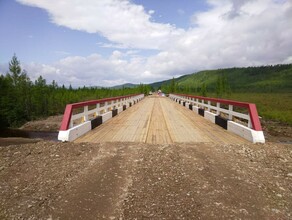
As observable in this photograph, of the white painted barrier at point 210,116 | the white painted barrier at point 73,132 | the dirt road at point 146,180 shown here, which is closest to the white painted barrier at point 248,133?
the dirt road at point 146,180

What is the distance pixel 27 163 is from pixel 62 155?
846 mm

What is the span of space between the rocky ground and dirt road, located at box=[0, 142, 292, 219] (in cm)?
1

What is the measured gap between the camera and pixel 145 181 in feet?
16.3

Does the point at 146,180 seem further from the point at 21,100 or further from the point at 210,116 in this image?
the point at 21,100

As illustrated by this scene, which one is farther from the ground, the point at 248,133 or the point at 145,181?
the point at 248,133

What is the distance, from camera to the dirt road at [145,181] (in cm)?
387

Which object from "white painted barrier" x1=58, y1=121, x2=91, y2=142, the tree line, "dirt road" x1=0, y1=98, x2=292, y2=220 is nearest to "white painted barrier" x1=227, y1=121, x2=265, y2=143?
"dirt road" x1=0, y1=98, x2=292, y2=220

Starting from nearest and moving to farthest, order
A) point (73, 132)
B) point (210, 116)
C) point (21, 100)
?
point (73, 132) < point (210, 116) < point (21, 100)

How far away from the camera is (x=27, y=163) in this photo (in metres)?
6.11

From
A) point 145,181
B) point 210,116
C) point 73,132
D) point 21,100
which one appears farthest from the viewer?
point 21,100

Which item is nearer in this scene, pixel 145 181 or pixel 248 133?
pixel 145 181

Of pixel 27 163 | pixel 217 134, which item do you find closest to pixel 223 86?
pixel 217 134

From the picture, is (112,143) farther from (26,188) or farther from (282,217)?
(282,217)

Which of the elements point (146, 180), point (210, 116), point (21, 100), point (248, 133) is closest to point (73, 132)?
point (146, 180)
